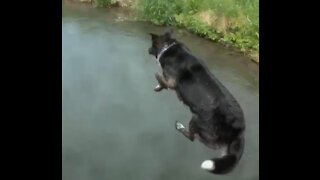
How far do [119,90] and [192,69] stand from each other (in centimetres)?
56

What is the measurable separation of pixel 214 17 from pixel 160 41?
136cm

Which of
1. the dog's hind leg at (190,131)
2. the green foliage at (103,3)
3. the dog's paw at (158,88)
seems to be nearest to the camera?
the dog's hind leg at (190,131)

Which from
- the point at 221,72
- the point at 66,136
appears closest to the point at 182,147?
the point at 66,136

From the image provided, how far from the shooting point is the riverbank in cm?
390

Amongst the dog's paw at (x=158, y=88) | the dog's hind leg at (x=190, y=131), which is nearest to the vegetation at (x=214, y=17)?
the dog's paw at (x=158, y=88)

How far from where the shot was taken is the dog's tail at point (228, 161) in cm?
231

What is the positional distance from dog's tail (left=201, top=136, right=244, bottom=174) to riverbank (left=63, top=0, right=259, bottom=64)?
1.55 meters

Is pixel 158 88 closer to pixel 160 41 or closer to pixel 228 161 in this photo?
pixel 160 41

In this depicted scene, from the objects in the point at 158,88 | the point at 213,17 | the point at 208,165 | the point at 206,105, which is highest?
the point at 213,17

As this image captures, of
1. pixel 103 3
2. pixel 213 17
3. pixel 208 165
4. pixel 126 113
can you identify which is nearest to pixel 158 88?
pixel 126 113

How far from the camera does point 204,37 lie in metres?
3.96

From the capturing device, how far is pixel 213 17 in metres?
4.24

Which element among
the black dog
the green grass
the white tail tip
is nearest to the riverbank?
the green grass

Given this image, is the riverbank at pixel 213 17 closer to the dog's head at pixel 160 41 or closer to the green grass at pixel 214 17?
the green grass at pixel 214 17
